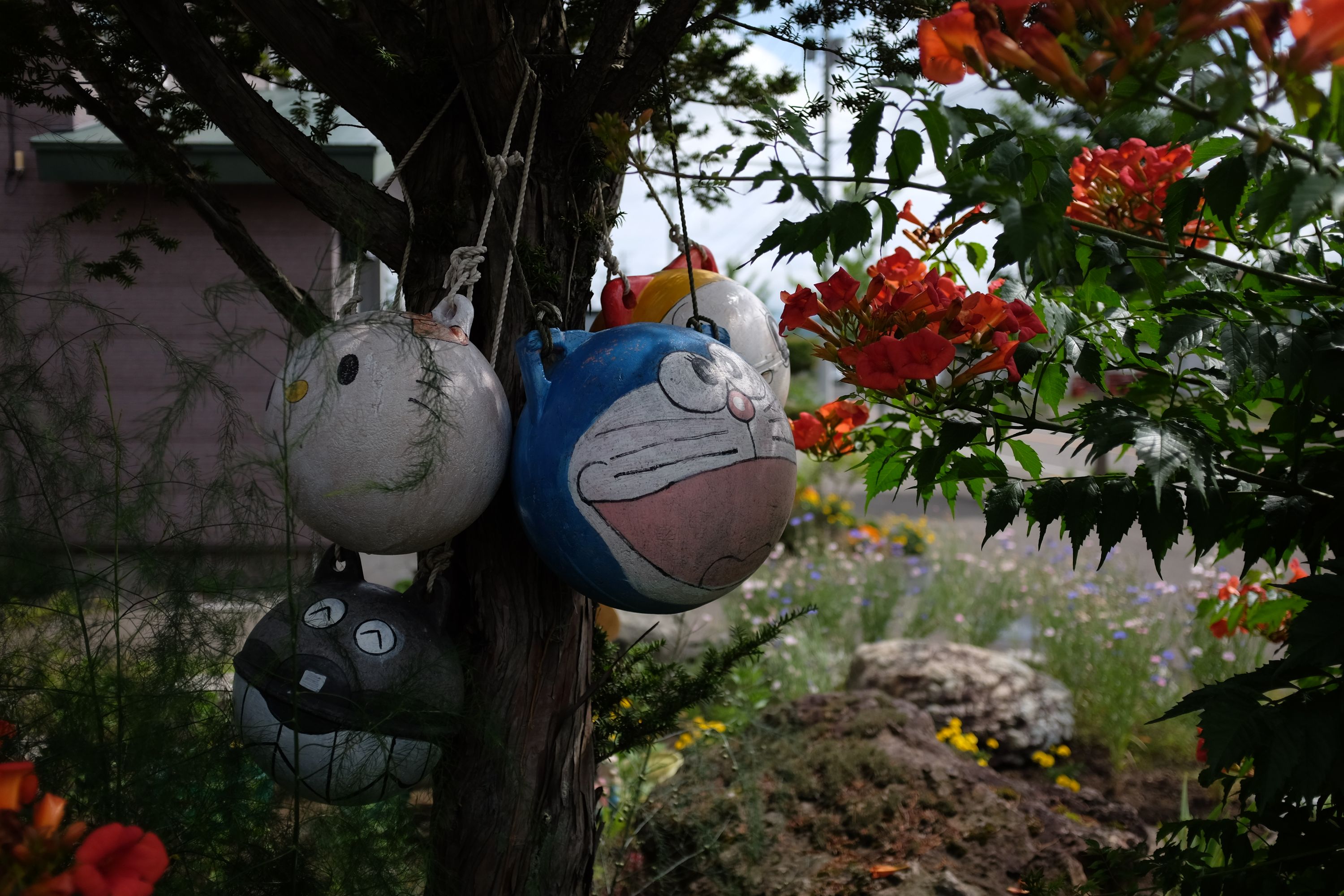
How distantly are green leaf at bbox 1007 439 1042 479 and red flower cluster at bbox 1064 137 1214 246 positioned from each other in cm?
46

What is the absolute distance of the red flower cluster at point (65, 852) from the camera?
965 mm

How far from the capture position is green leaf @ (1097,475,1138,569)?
65.4 inches

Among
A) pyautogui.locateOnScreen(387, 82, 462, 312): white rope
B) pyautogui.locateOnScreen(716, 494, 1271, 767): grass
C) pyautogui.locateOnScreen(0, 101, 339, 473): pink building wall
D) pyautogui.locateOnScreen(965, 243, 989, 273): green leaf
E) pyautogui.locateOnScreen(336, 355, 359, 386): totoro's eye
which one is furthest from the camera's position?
pyautogui.locateOnScreen(716, 494, 1271, 767): grass

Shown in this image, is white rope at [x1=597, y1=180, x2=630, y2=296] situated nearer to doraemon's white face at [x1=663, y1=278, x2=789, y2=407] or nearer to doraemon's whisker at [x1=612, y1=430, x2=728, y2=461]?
doraemon's white face at [x1=663, y1=278, x2=789, y2=407]

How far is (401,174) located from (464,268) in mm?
367

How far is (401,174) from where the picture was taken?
209cm

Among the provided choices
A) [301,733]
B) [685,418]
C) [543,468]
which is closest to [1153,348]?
[685,418]

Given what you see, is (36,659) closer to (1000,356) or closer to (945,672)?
(1000,356)

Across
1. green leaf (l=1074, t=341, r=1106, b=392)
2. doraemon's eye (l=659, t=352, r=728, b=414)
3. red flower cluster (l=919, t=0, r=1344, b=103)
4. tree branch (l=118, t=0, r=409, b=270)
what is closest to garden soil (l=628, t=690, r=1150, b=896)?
green leaf (l=1074, t=341, r=1106, b=392)

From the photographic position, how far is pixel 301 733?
64.8 inches

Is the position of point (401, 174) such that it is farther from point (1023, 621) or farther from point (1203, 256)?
point (1023, 621)

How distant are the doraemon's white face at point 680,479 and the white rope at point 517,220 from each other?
0.37 m

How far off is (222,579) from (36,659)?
0.30 meters

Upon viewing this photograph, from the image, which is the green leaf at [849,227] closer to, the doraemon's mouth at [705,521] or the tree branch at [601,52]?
the doraemon's mouth at [705,521]
